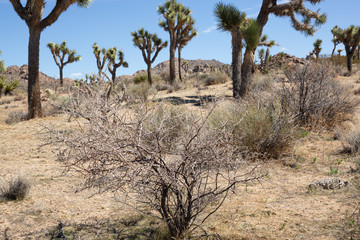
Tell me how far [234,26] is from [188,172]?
12.3 m

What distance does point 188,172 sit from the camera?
138 inches

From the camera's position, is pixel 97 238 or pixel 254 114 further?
pixel 254 114

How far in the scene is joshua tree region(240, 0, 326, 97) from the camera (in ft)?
48.8

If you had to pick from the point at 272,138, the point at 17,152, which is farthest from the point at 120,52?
the point at 272,138

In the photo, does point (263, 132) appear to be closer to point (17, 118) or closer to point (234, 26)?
point (234, 26)

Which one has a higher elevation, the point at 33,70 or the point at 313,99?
the point at 33,70

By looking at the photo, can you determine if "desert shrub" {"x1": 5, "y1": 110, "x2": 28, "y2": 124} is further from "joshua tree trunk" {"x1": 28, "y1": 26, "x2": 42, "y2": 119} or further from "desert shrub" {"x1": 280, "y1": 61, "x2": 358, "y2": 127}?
"desert shrub" {"x1": 280, "y1": 61, "x2": 358, "y2": 127}

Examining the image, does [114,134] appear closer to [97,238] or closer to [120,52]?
[97,238]

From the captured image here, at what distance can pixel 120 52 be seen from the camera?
35375mm

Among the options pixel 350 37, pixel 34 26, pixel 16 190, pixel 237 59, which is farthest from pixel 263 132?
pixel 350 37

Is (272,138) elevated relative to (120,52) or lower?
lower

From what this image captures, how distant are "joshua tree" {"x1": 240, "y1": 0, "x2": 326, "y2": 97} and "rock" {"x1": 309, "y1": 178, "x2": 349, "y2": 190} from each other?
29.9 feet

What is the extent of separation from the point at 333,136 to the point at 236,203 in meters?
5.17

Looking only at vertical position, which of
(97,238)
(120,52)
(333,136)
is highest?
(120,52)
